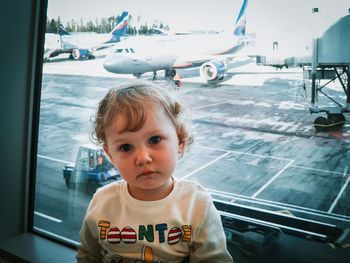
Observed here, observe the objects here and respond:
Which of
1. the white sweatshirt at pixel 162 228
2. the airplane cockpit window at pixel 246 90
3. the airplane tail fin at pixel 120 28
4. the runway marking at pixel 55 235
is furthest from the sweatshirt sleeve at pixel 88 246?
the airplane tail fin at pixel 120 28

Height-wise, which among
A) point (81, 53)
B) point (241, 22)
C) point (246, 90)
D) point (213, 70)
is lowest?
point (246, 90)

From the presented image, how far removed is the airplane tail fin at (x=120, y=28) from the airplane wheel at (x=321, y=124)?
3.81 feet

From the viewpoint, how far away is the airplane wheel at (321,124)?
1740 millimetres

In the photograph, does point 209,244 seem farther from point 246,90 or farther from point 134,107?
point 246,90

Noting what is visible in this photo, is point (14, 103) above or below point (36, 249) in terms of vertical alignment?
above

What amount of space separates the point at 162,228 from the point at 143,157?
25 cm

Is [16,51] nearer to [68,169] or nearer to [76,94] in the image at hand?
[76,94]

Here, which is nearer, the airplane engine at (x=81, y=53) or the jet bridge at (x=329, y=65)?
the jet bridge at (x=329, y=65)

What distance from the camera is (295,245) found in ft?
5.62

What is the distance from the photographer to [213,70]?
2.03 metres

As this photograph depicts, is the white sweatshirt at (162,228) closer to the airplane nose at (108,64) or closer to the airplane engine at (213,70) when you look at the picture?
the airplane engine at (213,70)

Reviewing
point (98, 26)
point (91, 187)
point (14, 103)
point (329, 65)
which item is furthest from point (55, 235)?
point (329, 65)

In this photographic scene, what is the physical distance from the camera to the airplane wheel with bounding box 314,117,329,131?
1.74 meters

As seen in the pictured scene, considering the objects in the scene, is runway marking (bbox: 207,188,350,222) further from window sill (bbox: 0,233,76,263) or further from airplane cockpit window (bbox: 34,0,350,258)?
window sill (bbox: 0,233,76,263)
